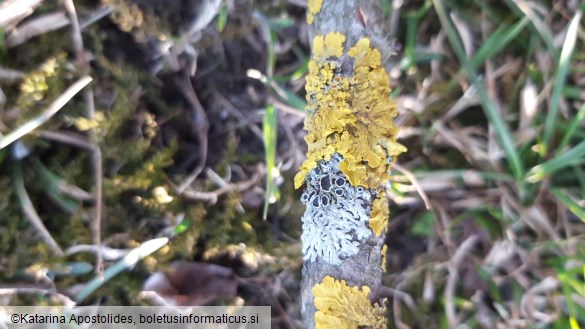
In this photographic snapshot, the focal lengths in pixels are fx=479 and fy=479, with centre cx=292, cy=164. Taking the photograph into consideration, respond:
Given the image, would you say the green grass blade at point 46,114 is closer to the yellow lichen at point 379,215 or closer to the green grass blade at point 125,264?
the green grass blade at point 125,264

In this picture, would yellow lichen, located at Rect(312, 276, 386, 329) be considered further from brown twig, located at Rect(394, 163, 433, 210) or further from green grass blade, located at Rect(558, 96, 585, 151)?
green grass blade, located at Rect(558, 96, 585, 151)

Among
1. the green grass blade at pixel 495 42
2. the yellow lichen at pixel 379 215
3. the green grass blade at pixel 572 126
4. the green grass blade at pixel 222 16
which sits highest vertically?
the green grass blade at pixel 222 16

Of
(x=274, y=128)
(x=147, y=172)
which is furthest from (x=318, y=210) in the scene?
(x=147, y=172)

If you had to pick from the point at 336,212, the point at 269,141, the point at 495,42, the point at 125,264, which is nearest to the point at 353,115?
the point at 336,212

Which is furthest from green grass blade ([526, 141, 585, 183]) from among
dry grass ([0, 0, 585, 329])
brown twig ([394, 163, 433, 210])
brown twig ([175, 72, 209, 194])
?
brown twig ([175, 72, 209, 194])

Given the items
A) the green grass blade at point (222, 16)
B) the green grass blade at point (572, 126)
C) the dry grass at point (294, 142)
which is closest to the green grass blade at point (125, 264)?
the dry grass at point (294, 142)

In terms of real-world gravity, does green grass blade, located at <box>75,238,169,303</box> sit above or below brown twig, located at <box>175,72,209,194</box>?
below
